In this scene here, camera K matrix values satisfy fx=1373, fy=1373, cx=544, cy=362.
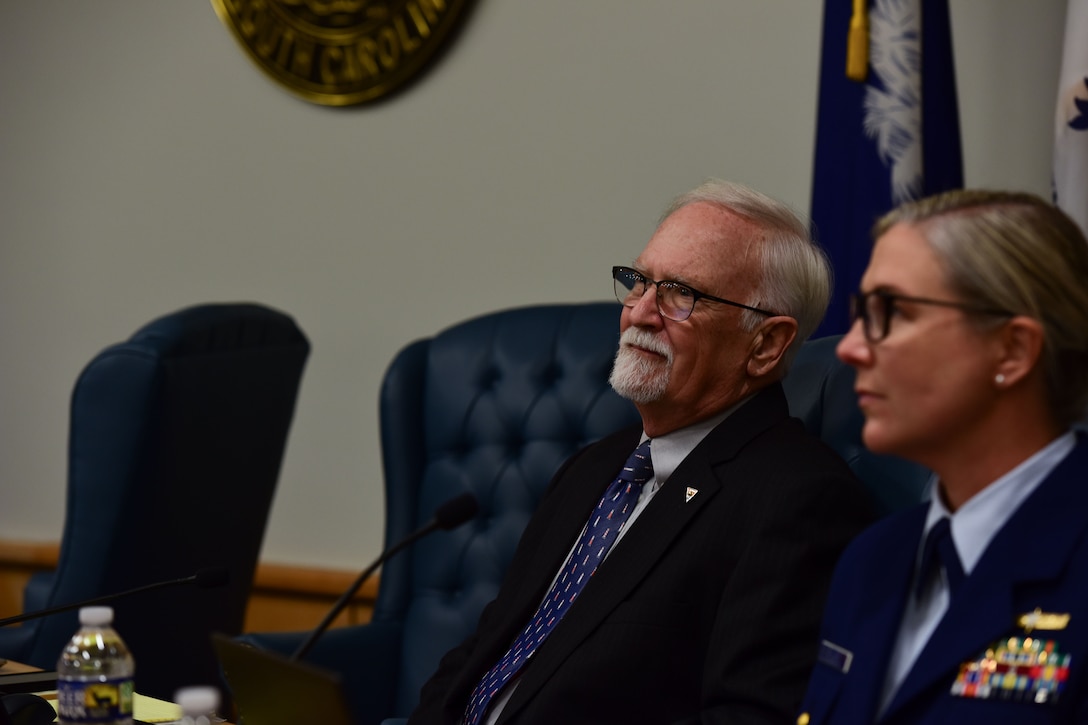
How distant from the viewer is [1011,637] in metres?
1.35

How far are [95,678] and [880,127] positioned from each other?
6.07 feet

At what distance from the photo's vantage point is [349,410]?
4.18m

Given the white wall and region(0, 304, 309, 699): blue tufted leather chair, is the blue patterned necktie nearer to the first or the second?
region(0, 304, 309, 699): blue tufted leather chair

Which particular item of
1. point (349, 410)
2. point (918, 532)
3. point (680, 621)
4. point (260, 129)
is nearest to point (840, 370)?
point (680, 621)

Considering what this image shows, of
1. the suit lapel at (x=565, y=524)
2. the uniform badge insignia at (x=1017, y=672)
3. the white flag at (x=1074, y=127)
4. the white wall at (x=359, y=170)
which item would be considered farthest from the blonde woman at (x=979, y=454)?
the white wall at (x=359, y=170)

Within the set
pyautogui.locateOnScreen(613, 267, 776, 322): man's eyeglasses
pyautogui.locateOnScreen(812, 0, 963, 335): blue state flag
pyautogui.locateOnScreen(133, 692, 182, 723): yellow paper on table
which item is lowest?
pyautogui.locateOnScreen(133, 692, 182, 723): yellow paper on table

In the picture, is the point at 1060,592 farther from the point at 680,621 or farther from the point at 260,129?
the point at 260,129

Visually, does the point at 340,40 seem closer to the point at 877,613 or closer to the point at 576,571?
the point at 576,571

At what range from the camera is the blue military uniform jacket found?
1.32m

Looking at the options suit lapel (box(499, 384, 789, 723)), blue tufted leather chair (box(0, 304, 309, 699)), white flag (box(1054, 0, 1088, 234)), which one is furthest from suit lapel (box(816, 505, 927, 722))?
blue tufted leather chair (box(0, 304, 309, 699))

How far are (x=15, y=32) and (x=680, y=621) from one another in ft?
13.2

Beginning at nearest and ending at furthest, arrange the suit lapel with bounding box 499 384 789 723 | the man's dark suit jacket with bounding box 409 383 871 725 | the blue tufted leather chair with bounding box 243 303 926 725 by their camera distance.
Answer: the man's dark suit jacket with bounding box 409 383 871 725
the suit lapel with bounding box 499 384 789 723
the blue tufted leather chair with bounding box 243 303 926 725

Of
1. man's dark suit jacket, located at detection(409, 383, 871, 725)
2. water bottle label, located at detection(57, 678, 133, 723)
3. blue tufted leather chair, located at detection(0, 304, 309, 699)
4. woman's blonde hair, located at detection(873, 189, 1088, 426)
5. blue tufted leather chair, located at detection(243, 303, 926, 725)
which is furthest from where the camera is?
blue tufted leather chair, located at detection(0, 304, 309, 699)

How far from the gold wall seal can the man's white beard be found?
1.85 m
